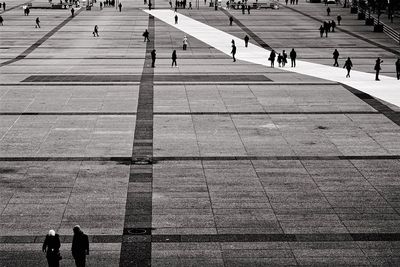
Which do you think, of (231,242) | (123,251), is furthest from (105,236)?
(231,242)

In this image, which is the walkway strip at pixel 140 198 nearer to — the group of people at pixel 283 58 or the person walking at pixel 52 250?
the person walking at pixel 52 250

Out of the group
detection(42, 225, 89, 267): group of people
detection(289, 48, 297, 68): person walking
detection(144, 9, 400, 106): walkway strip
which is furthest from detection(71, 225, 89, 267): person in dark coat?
detection(289, 48, 297, 68): person walking

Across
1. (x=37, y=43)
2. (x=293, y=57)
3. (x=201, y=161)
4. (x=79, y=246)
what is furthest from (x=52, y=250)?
(x=37, y=43)

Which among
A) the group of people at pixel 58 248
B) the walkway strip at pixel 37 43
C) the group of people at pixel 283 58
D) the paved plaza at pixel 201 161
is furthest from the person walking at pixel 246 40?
the group of people at pixel 58 248

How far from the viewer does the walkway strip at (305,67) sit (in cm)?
3278

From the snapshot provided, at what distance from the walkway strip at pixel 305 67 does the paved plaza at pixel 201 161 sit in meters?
0.19

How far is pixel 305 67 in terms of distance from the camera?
40.9 meters

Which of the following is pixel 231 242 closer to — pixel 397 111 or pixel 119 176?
pixel 119 176

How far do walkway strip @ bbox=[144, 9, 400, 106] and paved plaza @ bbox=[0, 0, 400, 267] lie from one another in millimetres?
187

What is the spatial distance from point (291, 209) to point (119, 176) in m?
5.01

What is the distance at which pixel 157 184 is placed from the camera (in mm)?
18578

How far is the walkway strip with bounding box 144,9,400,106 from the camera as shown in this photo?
3278 cm

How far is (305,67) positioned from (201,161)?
21428 mm

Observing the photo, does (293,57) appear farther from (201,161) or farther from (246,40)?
(201,161)
